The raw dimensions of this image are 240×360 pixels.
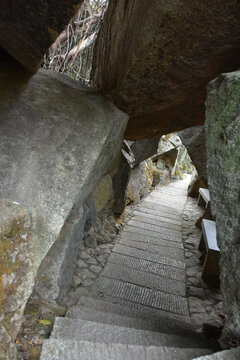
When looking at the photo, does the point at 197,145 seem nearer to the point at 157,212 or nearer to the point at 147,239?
the point at 157,212

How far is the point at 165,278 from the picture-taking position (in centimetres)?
326

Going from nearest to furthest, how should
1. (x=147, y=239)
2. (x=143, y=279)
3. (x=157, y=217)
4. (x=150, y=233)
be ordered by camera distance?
(x=143, y=279) < (x=147, y=239) < (x=150, y=233) < (x=157, y=217)

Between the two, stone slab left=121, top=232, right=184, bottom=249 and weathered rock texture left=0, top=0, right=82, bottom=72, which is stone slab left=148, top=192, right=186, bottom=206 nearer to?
stone slab left=121, top=232, right=184, bottom=249

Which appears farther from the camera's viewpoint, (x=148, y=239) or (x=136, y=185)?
(x=136, y=185)

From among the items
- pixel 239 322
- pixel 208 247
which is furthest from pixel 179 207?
pixel 239 322

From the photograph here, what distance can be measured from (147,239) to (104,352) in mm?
3017

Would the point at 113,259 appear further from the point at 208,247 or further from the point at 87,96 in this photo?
the point at 87,96

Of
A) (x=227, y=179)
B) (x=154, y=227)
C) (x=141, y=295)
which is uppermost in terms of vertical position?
(x=227, y=179)

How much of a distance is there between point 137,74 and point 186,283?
8.37 ft

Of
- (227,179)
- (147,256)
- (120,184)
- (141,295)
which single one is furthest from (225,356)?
(120,184)

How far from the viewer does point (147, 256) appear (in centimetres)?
375

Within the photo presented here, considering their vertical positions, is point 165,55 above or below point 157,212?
above

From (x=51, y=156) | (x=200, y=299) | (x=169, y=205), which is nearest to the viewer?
(x=51, y=156)

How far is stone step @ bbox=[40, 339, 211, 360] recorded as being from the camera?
1.37 metres
